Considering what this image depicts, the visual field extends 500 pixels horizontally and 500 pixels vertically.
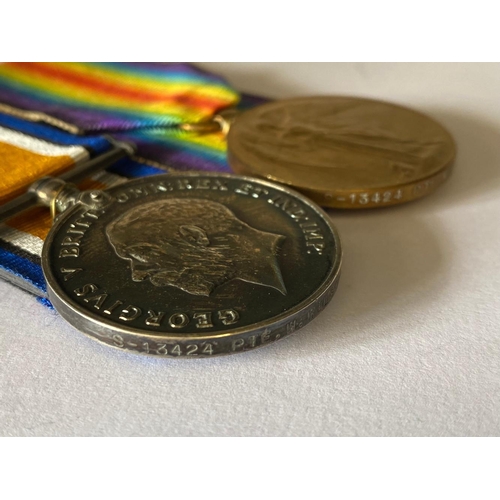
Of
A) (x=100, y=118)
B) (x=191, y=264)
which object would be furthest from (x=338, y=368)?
(x=100, y=118)

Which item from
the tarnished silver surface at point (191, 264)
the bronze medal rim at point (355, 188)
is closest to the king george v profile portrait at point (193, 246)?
the tarnished silver surface at point (191, 264)

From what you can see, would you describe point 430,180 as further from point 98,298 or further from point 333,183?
point 98,298

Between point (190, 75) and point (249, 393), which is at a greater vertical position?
point (190, 75)

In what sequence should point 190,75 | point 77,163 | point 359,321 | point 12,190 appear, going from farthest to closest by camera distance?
point 190,75 → point 77,163 → point 12,190 → point 359,321

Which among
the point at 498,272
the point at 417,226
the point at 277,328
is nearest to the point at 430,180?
the point at 417,226

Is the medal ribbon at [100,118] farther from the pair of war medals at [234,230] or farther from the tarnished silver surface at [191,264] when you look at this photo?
the tarnished silver surface at [191,264]

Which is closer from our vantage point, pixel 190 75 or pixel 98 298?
pixel 98 298
